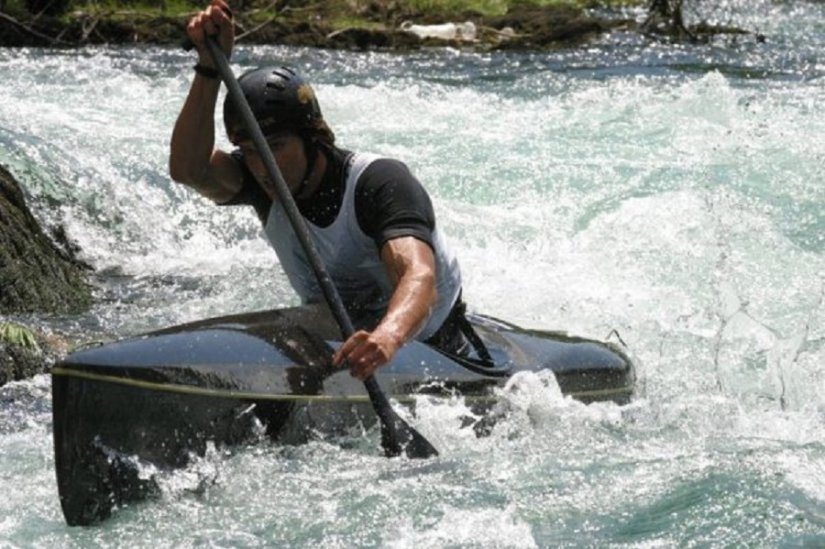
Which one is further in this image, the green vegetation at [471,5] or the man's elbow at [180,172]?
the green vegetation at [471,5]

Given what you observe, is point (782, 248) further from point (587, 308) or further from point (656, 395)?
point (656, 395)

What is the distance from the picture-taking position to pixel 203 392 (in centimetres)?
470

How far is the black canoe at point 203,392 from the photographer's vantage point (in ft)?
14.9

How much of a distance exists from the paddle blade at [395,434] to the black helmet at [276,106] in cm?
90

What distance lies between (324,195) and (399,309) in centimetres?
57

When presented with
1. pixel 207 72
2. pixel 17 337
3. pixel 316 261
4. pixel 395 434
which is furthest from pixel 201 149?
pixel 17 337

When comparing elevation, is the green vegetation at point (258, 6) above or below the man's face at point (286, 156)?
below

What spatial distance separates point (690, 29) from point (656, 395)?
1391 cm

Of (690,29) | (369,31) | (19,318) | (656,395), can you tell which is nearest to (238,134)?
(656,395)

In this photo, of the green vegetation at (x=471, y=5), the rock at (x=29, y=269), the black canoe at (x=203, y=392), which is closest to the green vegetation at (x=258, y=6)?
the green vegetation at (x=471, y=5)

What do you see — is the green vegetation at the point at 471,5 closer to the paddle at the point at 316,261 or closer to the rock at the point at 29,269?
the rock at the point at 29,269

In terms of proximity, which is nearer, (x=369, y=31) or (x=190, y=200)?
(x=190, y=200)

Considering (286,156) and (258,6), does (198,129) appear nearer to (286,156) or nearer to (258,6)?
(286,156)

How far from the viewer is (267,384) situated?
15.8 feet
